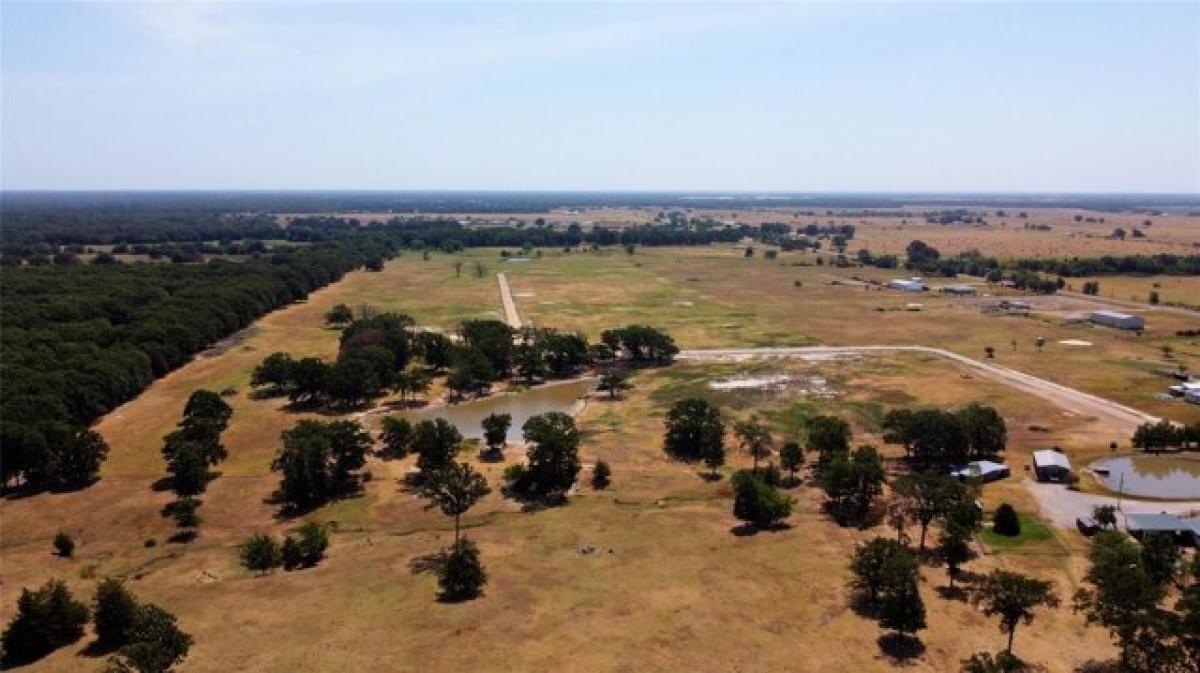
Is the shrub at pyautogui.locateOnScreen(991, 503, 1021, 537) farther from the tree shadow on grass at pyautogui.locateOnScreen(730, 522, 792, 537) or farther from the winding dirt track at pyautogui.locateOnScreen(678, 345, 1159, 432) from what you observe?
the winding dirt track at pyautogui.locateOnScreen(678, 345, 1159, 432)

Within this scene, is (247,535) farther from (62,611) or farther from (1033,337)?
(1033,337)

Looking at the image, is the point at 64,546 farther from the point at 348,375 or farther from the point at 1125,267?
the point at 1125,267

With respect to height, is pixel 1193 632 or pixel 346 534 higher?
pixel 1193 632

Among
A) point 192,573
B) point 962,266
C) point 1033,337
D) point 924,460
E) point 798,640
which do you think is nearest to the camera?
point 798,640

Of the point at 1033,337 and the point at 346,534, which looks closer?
the point at 346,534

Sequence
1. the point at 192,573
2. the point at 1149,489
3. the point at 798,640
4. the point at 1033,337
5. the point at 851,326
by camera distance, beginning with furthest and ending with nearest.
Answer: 1. the point at 851,326
2. the point at 1033,337
3. the point at 1149,489
4. the point at 192,573
5. the point at 798,640

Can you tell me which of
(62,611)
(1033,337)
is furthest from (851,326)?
(62,611)

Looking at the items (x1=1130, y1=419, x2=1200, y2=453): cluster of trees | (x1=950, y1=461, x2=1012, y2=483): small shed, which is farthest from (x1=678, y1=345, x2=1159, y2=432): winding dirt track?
(x1=950, y1=461, x2=1012, y2=483): small shed
